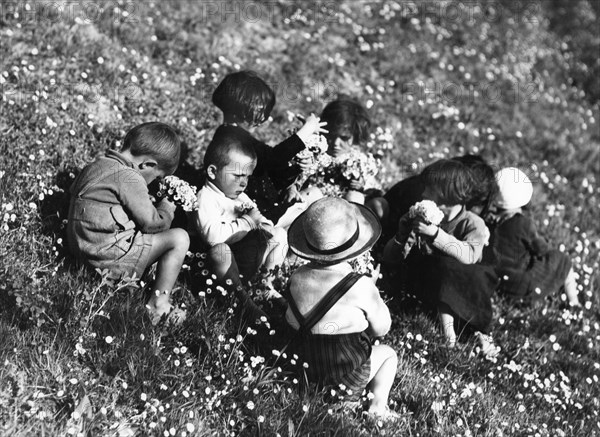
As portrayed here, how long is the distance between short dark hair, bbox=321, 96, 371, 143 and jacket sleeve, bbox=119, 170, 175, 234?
76.6 inches

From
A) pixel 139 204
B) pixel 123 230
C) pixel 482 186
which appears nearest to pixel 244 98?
pixel 139 204

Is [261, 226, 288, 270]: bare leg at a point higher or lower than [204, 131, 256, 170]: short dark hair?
lower

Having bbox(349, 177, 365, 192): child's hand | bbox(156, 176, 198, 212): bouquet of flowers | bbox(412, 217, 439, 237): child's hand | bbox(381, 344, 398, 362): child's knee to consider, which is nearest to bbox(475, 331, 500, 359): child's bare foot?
bbox(412, 217, 439, 237): child's hand

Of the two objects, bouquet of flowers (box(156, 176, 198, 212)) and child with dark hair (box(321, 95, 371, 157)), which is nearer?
bouquet of flowers (box(156, 176, 198, 212))

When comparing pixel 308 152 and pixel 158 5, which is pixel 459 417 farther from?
pixel 158 5

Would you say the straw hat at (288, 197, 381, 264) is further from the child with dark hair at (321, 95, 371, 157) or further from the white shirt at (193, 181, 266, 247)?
the child with dark hair at (321, 95, 371, 157)

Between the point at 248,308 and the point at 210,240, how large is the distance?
58cm

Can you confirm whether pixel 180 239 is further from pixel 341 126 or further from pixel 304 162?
pixel 341 126

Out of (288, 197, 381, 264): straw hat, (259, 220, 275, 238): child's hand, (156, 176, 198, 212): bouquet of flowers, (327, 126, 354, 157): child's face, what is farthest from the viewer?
(327, 126, 354, 157): child's face

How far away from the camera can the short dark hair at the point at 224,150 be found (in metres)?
5.79

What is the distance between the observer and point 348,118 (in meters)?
6.86

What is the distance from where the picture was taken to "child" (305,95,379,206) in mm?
6738

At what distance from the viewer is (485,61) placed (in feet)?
36.1

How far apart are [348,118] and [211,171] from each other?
1584 mm
